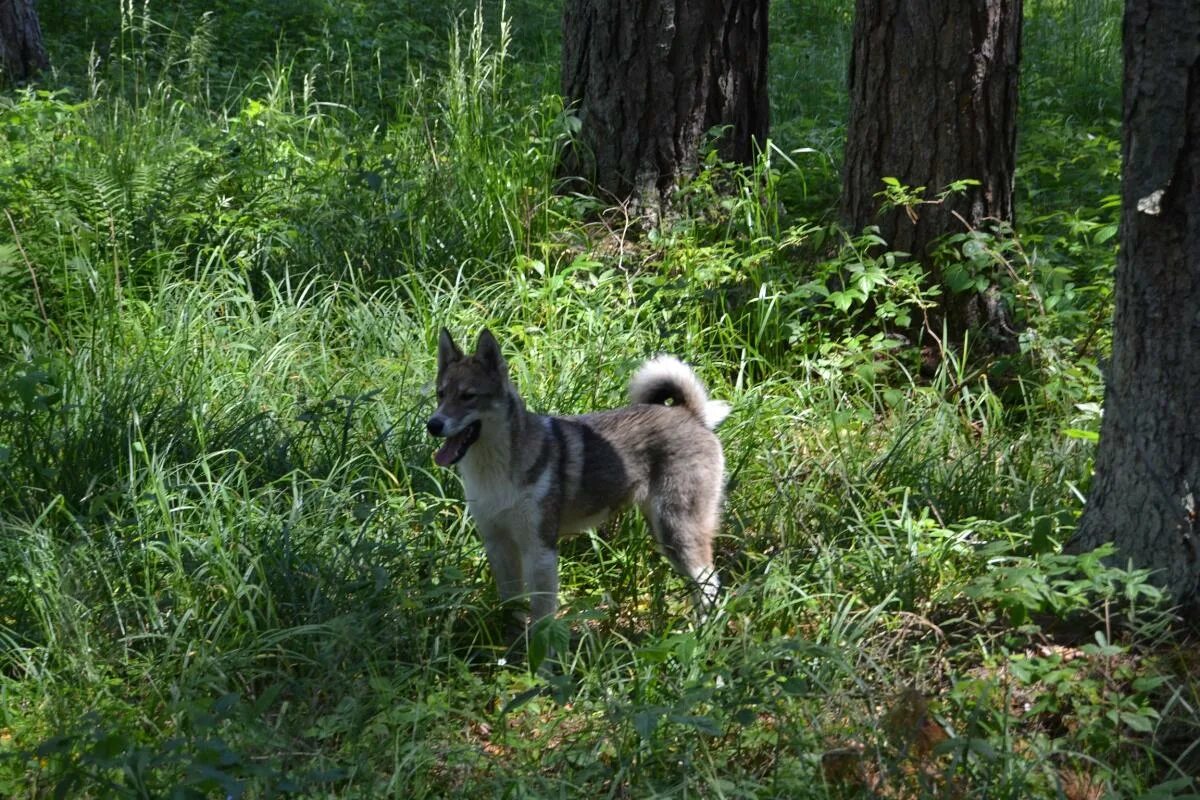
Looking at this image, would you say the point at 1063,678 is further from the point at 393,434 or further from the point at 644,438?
the point at 393,434

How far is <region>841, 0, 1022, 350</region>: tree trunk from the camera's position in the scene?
255 inches

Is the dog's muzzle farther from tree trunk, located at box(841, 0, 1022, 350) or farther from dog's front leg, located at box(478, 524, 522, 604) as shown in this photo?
tree trunk, located at box(841, 0, 1022, 350)

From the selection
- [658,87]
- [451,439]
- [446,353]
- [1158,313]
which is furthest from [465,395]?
[658,87]

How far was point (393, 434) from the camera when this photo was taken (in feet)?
18.5

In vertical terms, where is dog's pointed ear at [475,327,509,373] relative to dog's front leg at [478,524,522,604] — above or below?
above

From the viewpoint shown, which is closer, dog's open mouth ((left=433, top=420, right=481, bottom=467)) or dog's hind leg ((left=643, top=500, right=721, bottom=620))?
dog's open mouth ((left=433, top=420, right=481, bottom=467))

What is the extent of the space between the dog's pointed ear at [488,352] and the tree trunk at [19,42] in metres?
6.88

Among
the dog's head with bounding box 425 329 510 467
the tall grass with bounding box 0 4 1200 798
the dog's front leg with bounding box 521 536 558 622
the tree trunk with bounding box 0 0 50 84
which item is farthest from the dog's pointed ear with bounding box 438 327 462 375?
the tree trunk with bounding box 0 0 50 84

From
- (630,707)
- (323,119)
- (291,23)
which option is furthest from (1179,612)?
(291,23)

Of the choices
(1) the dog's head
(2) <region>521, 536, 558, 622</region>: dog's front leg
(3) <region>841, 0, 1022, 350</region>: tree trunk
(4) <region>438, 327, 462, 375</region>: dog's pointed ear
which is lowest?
(2) <region>521, 536, 558, 622</region>: dog's front leg

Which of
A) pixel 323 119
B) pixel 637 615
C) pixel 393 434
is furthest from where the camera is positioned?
pixel 323 119

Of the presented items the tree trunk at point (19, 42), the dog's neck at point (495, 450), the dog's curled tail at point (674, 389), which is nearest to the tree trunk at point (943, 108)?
the dog's curled tail at point (674, 389)

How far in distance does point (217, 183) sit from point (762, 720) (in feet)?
16.1

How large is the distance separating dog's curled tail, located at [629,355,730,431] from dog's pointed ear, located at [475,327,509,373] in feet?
2.47
